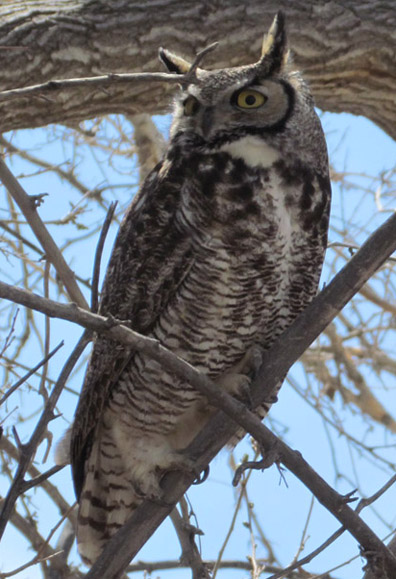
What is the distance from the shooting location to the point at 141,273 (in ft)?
7.88

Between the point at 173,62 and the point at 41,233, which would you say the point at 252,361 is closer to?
the point at 41,233

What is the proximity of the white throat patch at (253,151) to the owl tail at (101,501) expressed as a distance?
915 millimetres

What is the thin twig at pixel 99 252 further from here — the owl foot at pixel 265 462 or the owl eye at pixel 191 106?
the owl eye at pixel 191 106

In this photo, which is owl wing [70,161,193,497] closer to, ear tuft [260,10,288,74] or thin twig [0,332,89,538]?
ear tuft [260,10,288,74]

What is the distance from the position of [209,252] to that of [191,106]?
1.63 ft

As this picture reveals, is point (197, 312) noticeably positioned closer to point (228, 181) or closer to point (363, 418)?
point (228, 181)

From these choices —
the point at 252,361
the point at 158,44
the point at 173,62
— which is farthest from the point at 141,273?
the point at 158,44

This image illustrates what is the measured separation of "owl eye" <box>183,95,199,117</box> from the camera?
101 inches

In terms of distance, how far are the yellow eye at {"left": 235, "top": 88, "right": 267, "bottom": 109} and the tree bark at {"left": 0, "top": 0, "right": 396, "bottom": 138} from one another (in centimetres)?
54

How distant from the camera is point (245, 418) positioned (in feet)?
6.03

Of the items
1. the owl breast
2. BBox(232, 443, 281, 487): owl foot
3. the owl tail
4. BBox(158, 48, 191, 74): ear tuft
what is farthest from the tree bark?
BBox(232, 443, 281, 487): owl foot

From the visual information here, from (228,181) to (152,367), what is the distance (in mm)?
517

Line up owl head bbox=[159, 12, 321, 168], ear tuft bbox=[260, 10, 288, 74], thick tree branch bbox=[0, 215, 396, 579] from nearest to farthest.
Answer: thick tree branch bbox=[0, 215, 396, 579], owl head bbox=[159, 12, 321, 168], ear tuft bbox=[260, 10, 288, 74]

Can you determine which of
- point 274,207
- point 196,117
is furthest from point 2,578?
point 196,117
